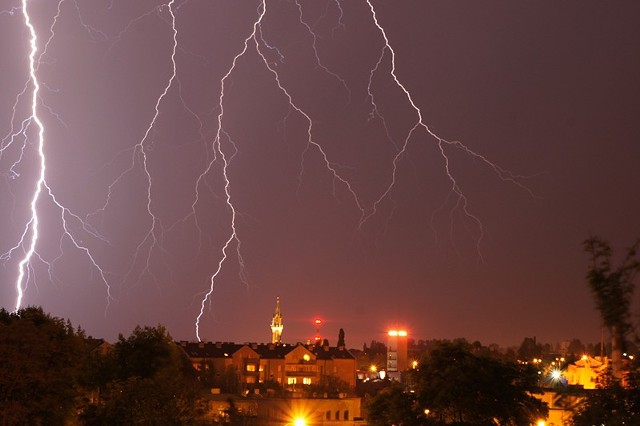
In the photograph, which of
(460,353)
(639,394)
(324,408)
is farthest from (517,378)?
(324,408)

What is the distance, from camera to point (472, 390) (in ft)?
69.4

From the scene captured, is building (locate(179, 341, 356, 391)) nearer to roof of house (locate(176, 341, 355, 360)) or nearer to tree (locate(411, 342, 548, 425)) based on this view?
roof of house (locate(176, 341, 355, 360))

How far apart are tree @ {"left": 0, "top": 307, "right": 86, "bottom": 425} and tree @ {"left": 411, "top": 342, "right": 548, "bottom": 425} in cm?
878

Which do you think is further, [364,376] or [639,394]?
[364,376]

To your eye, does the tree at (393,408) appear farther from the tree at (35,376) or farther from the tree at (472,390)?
the tree at (35,376)

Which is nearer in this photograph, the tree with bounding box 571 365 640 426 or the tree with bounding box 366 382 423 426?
the tree with bounding box 571 365 640 426

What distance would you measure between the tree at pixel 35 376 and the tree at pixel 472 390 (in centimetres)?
878

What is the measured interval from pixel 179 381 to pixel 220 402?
621 inches

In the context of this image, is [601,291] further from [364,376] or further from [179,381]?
[364,376]

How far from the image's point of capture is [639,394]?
902 centimetres

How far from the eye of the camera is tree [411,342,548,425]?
21.0 metres

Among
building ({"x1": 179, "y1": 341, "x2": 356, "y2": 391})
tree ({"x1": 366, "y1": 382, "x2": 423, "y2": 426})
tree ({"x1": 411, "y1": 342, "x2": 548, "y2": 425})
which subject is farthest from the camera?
building ({"x1": 179, "y1": 341, "x2": 356, "y2": 391})

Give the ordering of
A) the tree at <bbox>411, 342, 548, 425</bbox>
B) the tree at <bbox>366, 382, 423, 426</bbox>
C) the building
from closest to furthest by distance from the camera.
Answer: the tree at <bbox>411, 342, 548, 425</bbox>
the tree at <bbox>366, 382, 423, 426</bbox>
the building

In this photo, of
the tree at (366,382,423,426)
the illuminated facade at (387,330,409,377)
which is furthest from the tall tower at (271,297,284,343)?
the tree at (366,382,423,426)
